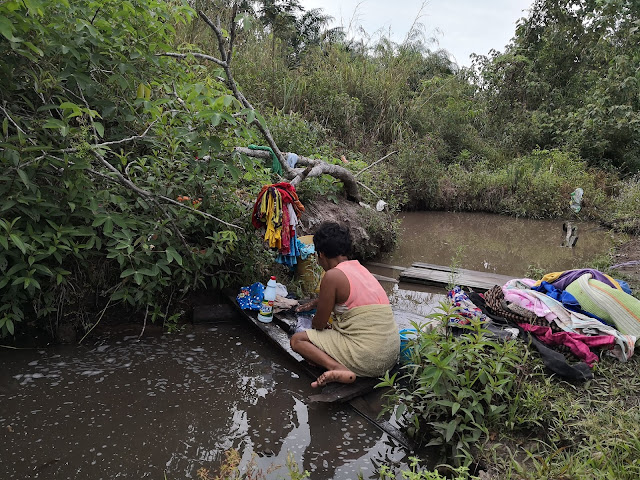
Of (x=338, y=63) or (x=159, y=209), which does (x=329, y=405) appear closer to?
(x=159, y=209)

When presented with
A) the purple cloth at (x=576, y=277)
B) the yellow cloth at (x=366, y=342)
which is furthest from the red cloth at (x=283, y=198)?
the purple cloth at (x=576, y=277)

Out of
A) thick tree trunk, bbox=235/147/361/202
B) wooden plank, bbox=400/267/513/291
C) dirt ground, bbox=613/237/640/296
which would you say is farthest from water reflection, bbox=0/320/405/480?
dirt ground, bbox=613/237/640/296

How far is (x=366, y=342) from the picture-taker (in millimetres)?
2969

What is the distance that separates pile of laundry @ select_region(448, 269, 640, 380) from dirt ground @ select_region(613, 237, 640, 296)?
4.46ft

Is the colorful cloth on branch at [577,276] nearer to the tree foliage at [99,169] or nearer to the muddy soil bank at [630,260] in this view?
the muddy soil bank at [630,260]

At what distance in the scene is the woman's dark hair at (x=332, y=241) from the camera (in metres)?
3.11

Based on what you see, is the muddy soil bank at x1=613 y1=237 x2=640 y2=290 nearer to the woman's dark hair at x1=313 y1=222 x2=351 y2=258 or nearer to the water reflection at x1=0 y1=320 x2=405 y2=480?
the woman's dark hair at x1=313 y1=222 x2=351 y2=258

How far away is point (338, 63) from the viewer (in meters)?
11.4

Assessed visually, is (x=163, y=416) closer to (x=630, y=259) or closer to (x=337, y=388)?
(x=337, y=388)

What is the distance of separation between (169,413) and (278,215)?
6.14 feet

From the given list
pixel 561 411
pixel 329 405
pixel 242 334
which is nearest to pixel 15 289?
pixel 242 334

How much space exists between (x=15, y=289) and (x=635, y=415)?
4095 mm

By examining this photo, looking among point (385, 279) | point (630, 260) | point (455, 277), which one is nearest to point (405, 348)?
point (455, 277)

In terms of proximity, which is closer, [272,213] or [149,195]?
[149,195]
